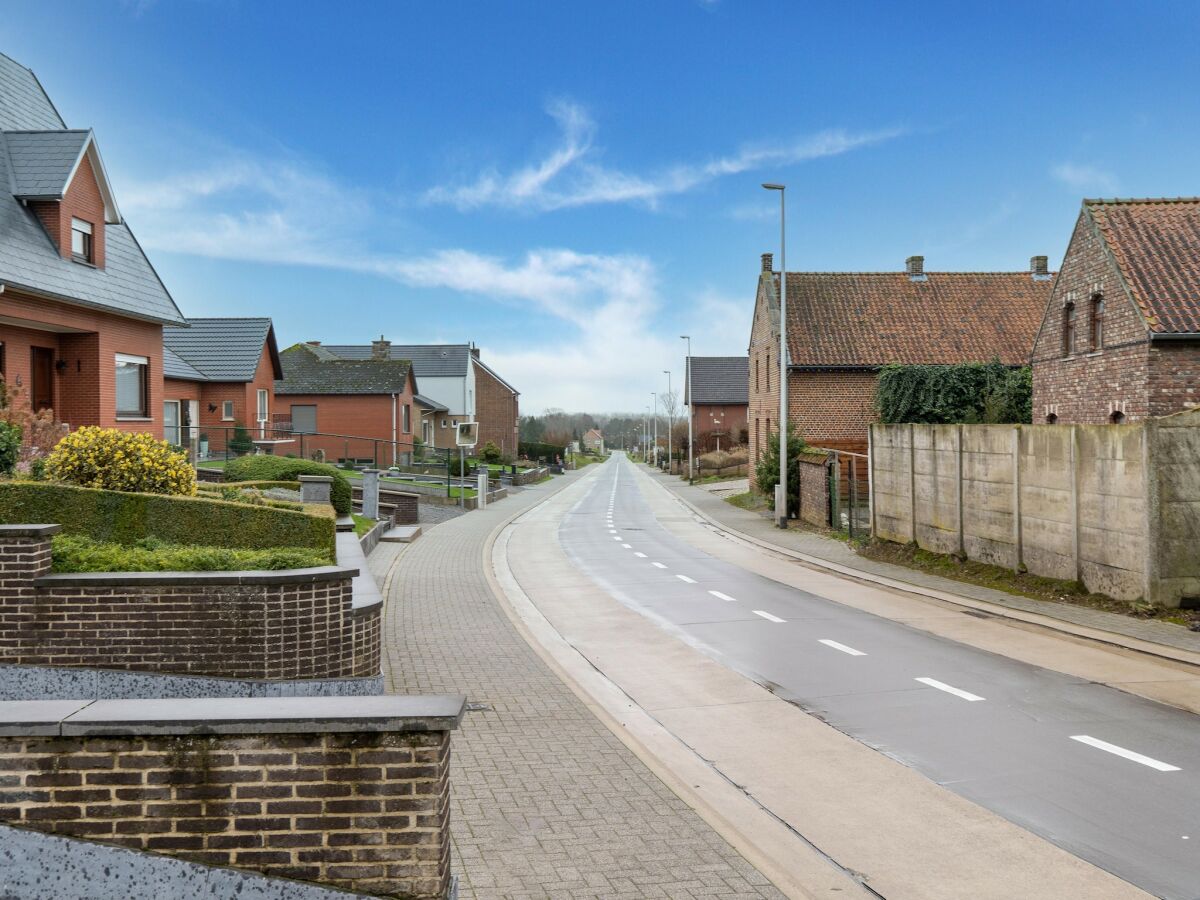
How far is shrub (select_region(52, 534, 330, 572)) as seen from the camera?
8.24m

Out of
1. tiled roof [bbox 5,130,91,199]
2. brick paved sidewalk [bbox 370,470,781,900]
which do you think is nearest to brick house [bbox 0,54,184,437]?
tiled roof [bbox 5,130,91,199]

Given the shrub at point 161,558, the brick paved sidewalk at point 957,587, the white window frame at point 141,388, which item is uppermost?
the white window frame at point 141,388

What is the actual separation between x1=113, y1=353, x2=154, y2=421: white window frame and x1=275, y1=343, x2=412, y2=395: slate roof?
27603 mm

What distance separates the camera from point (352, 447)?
155 feet

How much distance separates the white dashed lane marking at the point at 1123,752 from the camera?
21.9 ft

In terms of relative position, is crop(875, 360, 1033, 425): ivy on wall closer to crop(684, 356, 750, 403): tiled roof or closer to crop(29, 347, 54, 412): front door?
crop(29, 347, 54, 412): front door

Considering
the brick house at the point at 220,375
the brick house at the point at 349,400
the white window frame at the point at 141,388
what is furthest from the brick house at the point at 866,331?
the white window frame at the point at 141,388

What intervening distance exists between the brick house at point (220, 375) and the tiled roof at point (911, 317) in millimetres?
20411

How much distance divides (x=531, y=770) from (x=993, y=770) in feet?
10.2

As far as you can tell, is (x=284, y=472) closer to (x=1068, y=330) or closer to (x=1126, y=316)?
(x=1126, y=316)

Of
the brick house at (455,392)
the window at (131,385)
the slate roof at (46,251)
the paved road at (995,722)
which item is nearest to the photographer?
the paved road at (995,722)

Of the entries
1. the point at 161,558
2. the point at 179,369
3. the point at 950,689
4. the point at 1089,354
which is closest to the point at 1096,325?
the point at 1089,354

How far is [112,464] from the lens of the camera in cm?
1090

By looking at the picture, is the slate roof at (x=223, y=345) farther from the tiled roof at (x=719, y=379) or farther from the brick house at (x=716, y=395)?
the tiled roof at (x=719, y=379)
